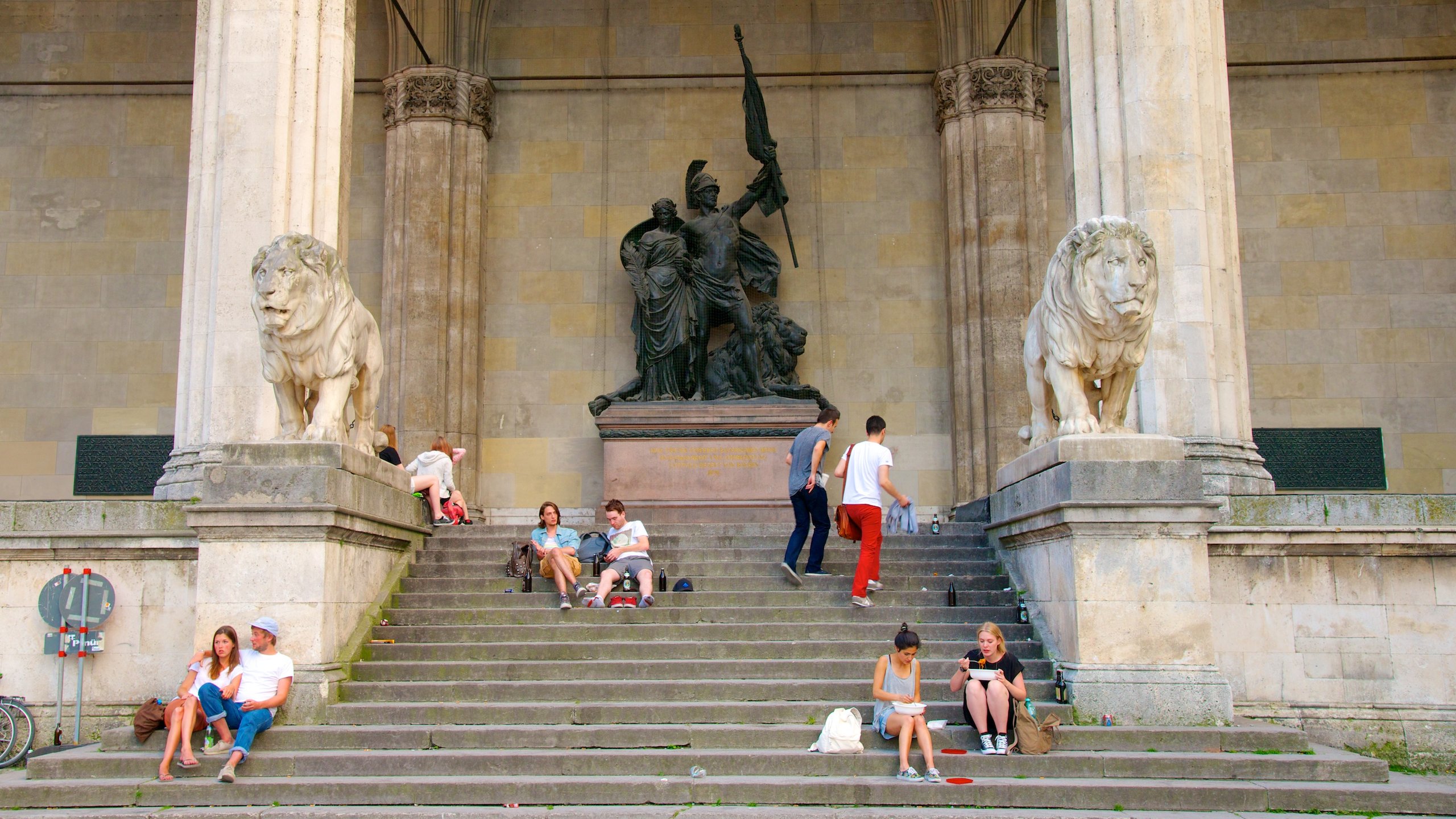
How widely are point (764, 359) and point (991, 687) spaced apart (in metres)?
9.44

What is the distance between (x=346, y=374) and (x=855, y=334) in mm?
9763

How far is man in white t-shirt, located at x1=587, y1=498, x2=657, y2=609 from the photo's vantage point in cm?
1103

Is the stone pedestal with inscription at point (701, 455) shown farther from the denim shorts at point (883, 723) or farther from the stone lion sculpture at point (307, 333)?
the denim shorts at point (883, 723)

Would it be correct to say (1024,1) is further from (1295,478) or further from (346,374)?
(346,374)

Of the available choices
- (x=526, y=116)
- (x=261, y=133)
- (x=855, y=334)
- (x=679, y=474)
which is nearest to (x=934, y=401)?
(x=855, y=334)

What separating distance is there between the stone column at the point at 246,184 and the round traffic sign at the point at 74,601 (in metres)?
1.25

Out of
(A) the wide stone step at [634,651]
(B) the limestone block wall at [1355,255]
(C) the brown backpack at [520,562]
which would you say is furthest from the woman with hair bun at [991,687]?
(B) the limestone block wall at [1355,255]

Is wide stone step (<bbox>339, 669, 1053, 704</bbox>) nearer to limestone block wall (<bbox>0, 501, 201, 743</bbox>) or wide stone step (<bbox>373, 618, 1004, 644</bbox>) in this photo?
wide stone step (<bbox>373, 618, 1004, 644</bbox>)

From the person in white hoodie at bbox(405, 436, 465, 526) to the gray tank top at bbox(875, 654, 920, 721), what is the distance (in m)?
6.02

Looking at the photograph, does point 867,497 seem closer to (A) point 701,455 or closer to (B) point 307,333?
(B) point 307,333

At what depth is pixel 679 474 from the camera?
54.2ft

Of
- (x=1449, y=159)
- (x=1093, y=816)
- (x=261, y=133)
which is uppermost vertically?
(x=1449, y=159)

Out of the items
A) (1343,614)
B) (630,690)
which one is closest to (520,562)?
(630,690)

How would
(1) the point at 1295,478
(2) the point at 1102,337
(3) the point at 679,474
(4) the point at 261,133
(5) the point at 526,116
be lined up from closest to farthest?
(2) the point at 1102,337
(4) the point at 261,133
(3) the point at 679,474
(1) the point at 1295,478
(5) the point at 526,116
